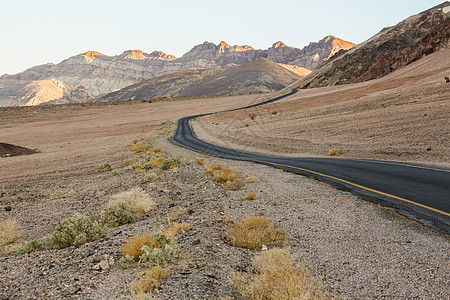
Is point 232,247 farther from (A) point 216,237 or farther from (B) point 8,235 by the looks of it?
(B) point 8,235

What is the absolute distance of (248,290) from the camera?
15.2 ft

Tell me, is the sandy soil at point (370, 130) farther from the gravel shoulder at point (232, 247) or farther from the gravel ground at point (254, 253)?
the gravel ground at point (254, 253)

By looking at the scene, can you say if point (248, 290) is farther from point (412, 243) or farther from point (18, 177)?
point (18, 177)

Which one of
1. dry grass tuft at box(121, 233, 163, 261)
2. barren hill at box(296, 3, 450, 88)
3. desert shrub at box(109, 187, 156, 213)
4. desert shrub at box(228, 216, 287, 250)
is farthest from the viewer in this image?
barren hill at box(296, 3, 450, 88)

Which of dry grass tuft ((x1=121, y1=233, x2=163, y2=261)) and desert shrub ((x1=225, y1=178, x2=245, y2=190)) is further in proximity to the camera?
desert shrub ((x1=225, y1=178, x2=245, y2=190))

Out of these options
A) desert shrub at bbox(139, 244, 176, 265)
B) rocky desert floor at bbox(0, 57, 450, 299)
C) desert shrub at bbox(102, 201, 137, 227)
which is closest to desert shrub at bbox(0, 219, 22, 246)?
rocky desert floor at bbox(0, 57, 450, 299)

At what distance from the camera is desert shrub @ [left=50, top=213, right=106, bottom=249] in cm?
777

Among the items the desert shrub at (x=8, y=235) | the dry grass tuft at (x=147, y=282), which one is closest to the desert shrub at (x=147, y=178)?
the desert shrub at (x=8, y=235)

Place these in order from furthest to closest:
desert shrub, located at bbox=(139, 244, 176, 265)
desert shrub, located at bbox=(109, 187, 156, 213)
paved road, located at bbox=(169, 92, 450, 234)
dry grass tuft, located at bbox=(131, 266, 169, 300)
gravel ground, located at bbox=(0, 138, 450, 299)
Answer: desert shrub, located at bbox=(109, 187, 156, 213)
paved road, located at bbox=(169, 92, 450, 234)
desert shrub, located at bbox=(139, 244, 176, 265)
gravel ground, located at bbox=(0, 138, 450, 299)
dry grass tuft, located at bbox=(131, 266, 169, 300)

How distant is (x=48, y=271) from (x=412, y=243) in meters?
7.89

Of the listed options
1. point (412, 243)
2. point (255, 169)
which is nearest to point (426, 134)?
point (255, 169)

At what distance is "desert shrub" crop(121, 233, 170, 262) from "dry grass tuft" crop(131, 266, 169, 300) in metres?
0.83

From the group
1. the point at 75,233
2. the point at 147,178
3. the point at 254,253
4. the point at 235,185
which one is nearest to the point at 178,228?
the point at 254,253

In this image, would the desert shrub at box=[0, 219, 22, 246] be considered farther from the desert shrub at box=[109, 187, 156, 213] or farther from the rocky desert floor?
the desert shrub at box=[109, 187, 156, 213]
